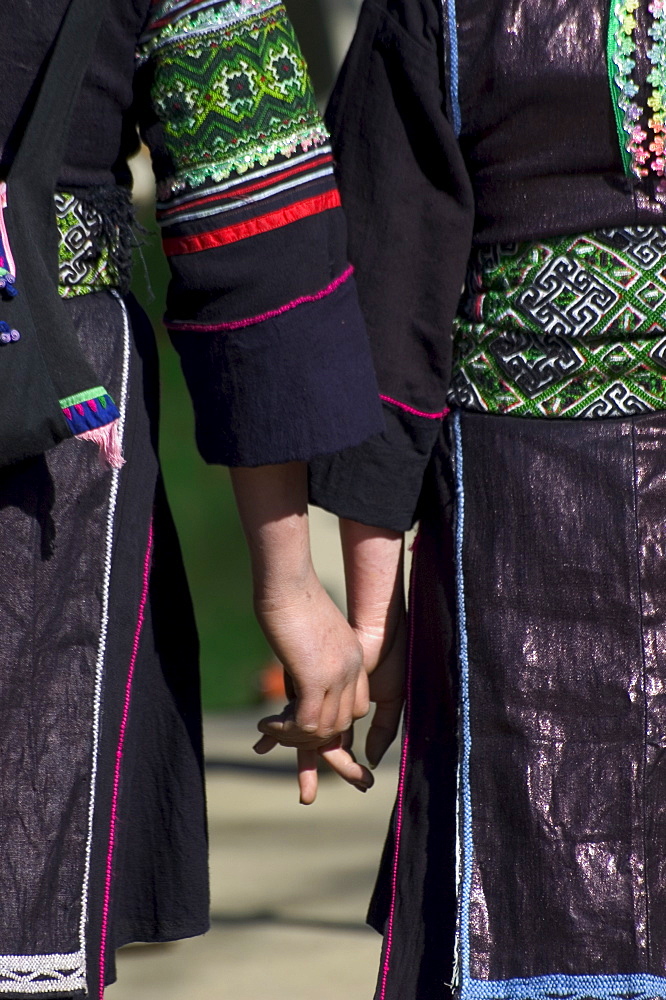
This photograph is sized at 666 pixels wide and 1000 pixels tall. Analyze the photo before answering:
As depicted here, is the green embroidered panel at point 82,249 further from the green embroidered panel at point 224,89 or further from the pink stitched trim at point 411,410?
the pink stitched trim at point 411,410

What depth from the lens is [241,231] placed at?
128 cm

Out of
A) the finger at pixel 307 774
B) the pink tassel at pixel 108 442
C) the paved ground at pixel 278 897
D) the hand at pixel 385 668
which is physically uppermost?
→ the pink tassel at pixel 108 442

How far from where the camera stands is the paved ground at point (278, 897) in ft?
9.78

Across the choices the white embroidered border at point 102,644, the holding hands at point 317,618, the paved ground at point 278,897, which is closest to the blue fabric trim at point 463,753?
the holding hands at point 317,618

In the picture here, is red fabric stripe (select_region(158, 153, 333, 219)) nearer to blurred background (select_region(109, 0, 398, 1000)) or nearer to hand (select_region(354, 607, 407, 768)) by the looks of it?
blurred background (select_region(109, 0, 398, 1000))

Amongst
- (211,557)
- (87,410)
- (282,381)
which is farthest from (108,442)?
(211,557)

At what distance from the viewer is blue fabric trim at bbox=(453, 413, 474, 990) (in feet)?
4.71

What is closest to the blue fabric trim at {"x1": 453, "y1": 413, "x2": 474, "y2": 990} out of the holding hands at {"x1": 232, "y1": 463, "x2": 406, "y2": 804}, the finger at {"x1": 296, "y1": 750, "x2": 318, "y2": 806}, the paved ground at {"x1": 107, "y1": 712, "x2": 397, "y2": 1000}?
the holding hands at {"x1": 232, "y1": 463, "x2": 406, "y2": 804}

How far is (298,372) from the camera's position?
1313mm

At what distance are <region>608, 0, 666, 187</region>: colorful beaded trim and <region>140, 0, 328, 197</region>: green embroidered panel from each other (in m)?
0.36

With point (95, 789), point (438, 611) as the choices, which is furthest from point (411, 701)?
point (95, 789)

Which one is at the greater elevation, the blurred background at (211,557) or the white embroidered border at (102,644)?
the white embroidered border at (102,644)

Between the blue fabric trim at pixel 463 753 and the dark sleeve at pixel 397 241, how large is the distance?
95 millimetres

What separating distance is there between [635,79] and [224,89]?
0.46m
